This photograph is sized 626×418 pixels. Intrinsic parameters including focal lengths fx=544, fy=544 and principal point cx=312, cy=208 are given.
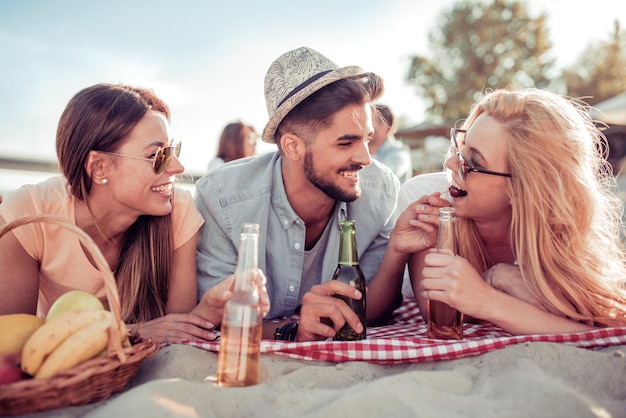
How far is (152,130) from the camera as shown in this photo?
2.96m

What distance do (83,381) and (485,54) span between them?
2614cm

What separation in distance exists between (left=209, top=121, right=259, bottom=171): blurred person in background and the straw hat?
3.39 metres

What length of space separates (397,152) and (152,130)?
4.29m

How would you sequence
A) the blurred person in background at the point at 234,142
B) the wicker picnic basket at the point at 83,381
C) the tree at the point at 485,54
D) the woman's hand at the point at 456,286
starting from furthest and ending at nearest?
the tree at the point at 485,54 < the blurred person in background at the point at 234,142 < the woman's hand at the point at 456,286 < the wicker picnic basket at the point at 83,381

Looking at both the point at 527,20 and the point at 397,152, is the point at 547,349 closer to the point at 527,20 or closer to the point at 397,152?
the point at 397,152

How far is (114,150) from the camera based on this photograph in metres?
2.88

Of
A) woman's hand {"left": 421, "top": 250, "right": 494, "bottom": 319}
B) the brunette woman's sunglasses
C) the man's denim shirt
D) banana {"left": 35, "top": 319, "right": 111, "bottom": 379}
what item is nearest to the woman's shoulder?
the brunette woman's sunglasses

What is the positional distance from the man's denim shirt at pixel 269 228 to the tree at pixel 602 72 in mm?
Result: 26725

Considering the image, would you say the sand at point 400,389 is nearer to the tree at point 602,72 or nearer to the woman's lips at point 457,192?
the woman's lips at point 457,192

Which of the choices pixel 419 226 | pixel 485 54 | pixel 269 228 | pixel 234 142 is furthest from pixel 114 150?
pixel 485 54

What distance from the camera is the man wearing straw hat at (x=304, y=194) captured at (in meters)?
3.25

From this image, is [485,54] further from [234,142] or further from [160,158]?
[160,158]

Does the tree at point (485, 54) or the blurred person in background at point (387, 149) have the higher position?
the tree at point (485, 54)

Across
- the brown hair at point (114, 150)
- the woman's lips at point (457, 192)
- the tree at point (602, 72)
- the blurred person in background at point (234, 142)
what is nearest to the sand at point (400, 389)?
the brown hair at point (114, 150)
